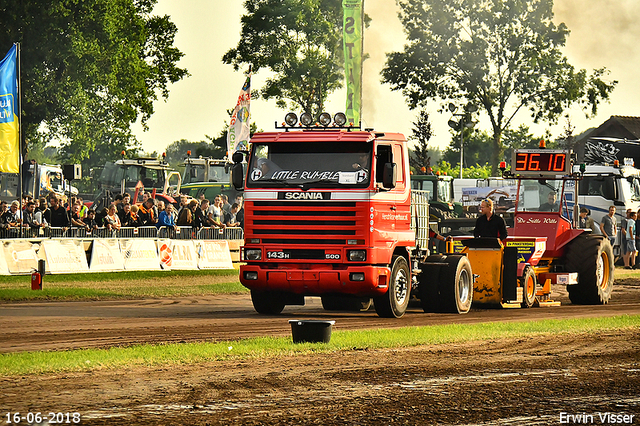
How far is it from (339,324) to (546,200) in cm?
707

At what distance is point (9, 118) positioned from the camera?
24250 millimetres

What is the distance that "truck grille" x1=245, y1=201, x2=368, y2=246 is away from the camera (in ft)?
52.2

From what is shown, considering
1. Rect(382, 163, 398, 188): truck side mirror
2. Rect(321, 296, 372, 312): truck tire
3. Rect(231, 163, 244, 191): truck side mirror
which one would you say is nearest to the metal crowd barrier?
Rect(321, 296, 372, 312): truck tire

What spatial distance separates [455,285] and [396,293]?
4.39ft

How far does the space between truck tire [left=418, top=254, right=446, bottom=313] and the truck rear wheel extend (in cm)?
210

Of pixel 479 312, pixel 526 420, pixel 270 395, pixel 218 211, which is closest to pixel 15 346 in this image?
pixel 270 395

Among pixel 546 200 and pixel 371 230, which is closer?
pixel 371 230

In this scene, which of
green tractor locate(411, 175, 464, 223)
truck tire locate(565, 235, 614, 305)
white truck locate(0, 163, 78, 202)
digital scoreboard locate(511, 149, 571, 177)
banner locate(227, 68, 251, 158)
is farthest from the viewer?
white truck locate(0, 163, 78, 202)

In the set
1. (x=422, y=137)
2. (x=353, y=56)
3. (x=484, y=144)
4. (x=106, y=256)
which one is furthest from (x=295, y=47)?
(x=484, y=144)

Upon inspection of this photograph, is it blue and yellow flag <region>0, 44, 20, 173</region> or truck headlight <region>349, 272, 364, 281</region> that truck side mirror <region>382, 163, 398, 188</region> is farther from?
blue and yellow flag <region>0, 44, 20, 173</region>

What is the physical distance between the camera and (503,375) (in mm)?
10281

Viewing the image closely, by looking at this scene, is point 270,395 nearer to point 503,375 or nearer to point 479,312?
point 503,375

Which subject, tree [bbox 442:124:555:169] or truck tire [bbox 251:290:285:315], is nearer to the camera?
truck tire [bbox 251:290:285:315]

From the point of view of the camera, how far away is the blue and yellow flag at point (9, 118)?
24.0m
